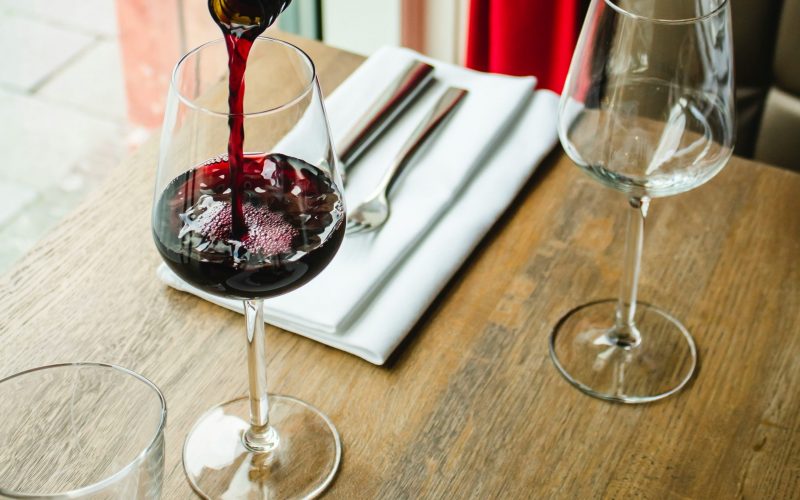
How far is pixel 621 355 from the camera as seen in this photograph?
0.89m

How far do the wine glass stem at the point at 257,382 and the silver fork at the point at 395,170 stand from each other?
0.21 m

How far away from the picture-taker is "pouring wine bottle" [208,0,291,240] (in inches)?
25.2

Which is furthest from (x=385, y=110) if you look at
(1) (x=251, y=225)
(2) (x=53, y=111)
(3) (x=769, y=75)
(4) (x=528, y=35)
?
(2) (x=53, y=111)

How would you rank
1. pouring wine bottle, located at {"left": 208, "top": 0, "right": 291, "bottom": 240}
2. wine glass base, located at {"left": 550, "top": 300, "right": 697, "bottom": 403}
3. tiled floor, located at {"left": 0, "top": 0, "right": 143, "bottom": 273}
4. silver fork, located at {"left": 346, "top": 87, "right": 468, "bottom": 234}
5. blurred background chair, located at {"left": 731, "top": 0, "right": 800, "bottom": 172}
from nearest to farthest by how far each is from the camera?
pouring wine bottle, located at {"left": 208, "top": 0, "right": 291, "bottom": 240} → wine glass base, located at {"left": 550, "top": 300, "right": 697, "bottom": 403} → silver fork, located at {"left": 346, "top": 87, "right": 468, "bottom": 234} → blurred background chair, located at {"left": 731, "top": 0, "right": 800, "bottom": 172} → tiled floor, located at {"left": 0, "top": 0, "right": 143, "bottom": 273}

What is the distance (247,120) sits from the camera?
0.63 meters

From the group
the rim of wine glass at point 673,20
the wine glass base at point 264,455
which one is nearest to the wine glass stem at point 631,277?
the rim of wine glass at point 673,20

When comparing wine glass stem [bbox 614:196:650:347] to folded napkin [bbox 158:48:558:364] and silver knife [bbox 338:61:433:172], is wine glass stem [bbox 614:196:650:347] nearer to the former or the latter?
folded napkin [bbox 158:48:558:364]

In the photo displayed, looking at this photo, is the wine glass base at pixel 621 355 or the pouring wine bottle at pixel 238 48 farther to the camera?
the wine glass base at pixel 621 355

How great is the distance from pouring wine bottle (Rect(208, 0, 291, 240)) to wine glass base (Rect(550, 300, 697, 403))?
32cm

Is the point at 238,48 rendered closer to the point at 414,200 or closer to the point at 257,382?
the point at 257,382

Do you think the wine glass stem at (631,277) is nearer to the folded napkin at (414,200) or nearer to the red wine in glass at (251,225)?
the folded napkin at (414,200)

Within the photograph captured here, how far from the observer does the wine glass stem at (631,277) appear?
0.84 m

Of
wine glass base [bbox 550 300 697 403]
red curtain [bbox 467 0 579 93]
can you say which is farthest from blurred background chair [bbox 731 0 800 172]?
wine glass base [bbox 550 300 697 403]

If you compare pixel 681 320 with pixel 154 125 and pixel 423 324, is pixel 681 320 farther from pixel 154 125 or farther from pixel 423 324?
pixel 154 125
